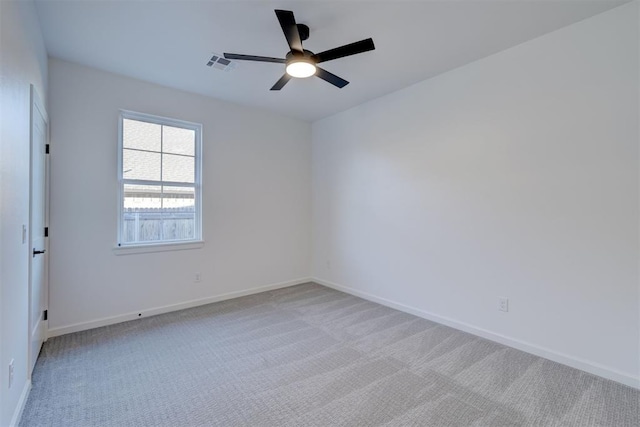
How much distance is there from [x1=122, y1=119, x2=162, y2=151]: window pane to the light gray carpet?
6.67 ft

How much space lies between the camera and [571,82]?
246 cm

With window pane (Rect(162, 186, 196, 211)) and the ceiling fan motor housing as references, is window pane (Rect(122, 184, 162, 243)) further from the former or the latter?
the ceiling fan motor housing

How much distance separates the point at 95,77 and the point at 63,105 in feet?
1.44

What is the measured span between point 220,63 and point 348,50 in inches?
60.2

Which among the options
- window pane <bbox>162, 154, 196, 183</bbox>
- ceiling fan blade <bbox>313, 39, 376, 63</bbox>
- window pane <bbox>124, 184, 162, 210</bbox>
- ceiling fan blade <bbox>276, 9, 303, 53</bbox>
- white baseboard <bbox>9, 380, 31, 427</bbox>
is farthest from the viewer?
window pane <bbox>162, 154, 196, 183</bbox>

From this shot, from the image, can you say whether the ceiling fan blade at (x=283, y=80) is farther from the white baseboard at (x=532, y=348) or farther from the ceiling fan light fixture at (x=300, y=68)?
the white baseboard at (x=532, y=348)

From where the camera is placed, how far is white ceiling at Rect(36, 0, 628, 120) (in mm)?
2223

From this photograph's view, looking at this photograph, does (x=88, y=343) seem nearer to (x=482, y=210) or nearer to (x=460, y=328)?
(x=460, y=328)

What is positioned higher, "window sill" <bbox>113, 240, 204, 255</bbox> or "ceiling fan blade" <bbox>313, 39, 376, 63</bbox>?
"ceiling fan blade" <bbox>313, 39, 376, 63</bbox>

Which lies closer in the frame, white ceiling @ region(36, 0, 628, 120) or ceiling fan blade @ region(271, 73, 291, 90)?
white ceiling @ region(36, 0, 628, 120)

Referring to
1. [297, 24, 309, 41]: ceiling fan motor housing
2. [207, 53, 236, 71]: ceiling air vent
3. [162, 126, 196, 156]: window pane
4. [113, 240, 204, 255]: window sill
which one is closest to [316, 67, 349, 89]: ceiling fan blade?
[297, 24, 309, 41]: ceiling fan motor housing

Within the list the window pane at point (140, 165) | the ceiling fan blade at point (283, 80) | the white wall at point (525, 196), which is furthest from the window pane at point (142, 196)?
the white wall at point (525, 196)

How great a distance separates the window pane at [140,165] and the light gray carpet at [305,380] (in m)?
1.68

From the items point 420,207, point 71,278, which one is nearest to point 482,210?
point 420,207
